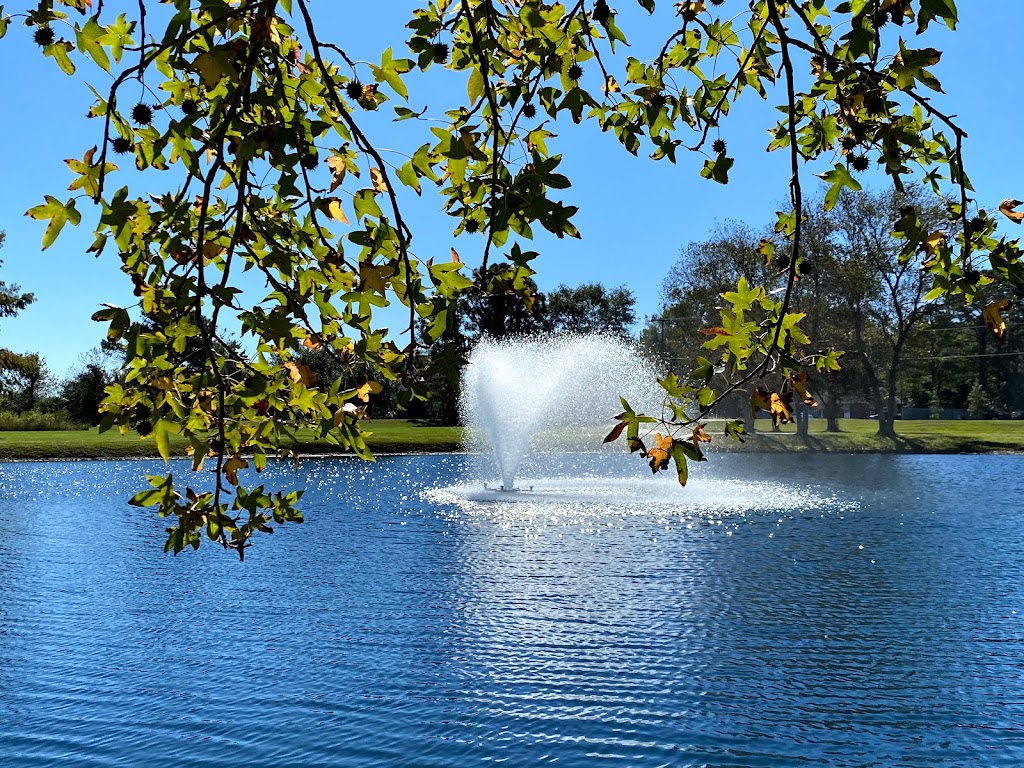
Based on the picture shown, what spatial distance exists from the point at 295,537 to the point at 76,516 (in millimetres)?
6095

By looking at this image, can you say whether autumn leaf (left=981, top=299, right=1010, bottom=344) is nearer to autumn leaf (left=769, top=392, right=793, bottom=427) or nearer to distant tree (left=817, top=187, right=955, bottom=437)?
autumn leaf (left=769, top=392, right=793, bottom=427)

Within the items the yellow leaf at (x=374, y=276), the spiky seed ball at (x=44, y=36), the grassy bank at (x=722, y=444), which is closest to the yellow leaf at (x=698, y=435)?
the yellow leaf at (x=374, y=276)

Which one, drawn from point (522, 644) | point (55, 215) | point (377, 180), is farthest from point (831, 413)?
point (55, 215)

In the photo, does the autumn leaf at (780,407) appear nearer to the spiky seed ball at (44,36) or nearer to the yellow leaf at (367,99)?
the yellow leaf at (367,99)

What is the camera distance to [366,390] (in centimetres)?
280

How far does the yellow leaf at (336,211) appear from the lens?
232 cm

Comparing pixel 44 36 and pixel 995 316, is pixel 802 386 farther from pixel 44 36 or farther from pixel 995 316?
pixel 44 36

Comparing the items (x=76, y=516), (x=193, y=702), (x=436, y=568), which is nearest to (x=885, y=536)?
(x=436, y=568)

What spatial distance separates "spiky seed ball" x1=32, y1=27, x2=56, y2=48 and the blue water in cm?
517

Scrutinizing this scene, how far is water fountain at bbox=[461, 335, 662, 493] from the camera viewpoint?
Answer: 92.2 ft

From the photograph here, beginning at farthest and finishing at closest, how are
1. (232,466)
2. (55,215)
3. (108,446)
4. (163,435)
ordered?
1. (108,446)
2. (232,466)
3. (163,435)
4. (55,215)

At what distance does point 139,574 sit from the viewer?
12.9 m

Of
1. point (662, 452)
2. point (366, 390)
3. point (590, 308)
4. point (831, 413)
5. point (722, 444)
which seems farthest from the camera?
point (590, 308)

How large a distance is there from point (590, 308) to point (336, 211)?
7253cm
